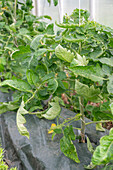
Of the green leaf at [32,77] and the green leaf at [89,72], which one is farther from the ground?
the green leaf at [89,72]

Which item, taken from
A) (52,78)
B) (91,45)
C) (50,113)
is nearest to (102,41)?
(91,45)

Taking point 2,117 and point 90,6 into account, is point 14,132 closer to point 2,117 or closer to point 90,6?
point 2,117

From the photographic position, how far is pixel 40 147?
41.2 inches

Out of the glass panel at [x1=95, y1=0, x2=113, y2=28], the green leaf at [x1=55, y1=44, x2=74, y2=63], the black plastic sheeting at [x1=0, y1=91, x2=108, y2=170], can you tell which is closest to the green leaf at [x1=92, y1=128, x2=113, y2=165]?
the green leaf at [x1=55, y1=44, x2=74, y2=63]

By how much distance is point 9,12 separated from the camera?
210 centimetres

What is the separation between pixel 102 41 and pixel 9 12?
168cm

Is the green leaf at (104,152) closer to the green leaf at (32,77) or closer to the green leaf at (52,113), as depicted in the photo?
the green leaf at (52,113)

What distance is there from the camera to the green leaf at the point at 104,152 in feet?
1.34

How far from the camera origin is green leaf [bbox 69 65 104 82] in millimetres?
574

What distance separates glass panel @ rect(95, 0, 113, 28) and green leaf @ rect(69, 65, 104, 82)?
150 cm

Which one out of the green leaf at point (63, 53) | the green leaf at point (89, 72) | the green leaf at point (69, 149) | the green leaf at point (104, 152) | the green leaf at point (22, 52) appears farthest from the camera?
the green leaf at point (22, 52)

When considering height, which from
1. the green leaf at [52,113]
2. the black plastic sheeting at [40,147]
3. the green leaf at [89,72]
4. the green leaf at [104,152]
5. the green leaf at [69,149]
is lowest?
the black plastic sheeting at [40,147]

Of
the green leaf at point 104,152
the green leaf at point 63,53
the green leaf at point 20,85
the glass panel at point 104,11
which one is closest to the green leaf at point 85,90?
the green leaf at point 63,53

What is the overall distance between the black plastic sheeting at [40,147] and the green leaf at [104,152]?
19.2 inches
